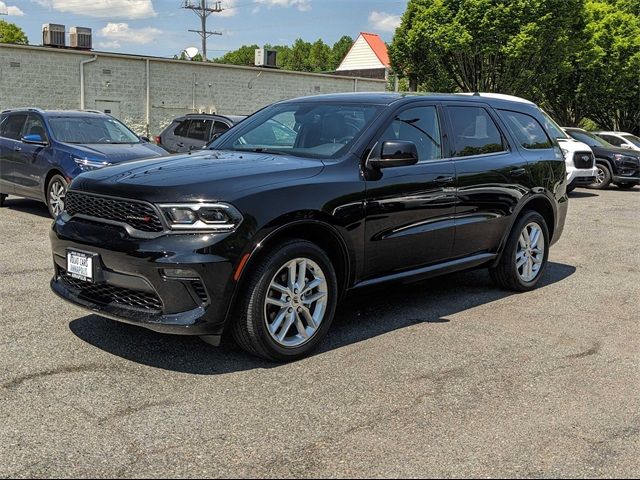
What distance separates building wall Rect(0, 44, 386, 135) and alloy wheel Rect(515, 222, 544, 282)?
21.8 metres

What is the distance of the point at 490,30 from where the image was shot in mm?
27578

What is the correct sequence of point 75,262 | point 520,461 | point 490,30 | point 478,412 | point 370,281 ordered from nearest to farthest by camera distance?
point 520,461
point 478,412
point 75,262
point 370,281
point 490,30

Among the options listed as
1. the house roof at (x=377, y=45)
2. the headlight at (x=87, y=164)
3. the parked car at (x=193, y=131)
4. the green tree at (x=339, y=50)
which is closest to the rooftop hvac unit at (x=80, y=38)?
the parked car at (x=193, y=131)

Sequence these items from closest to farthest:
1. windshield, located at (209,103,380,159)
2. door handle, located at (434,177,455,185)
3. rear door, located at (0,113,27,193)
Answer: windshield, located at (209,103,380,159) < door handle, located at (434,177,455,185) < rear door, located at (0,113,27,193)

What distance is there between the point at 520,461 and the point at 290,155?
2728 mm

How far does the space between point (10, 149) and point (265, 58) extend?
24675 mm

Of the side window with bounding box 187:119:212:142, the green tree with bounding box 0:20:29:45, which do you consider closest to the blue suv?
the side window with bounding box 187:119:212:142

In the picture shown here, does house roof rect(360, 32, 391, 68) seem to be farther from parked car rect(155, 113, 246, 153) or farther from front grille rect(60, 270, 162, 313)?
front grille rect(60, 270, 162, 313)

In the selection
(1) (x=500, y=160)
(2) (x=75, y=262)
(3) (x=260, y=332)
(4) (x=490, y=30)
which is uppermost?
(4) (x=490, y=30)

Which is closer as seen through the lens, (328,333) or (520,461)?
(520,461)

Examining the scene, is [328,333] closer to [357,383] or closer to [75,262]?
[357,383]

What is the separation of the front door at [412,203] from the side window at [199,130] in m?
8.21

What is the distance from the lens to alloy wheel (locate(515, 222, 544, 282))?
21.6 ft

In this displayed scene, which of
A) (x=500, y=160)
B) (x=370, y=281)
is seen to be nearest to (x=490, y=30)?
(x=500, y=160)
